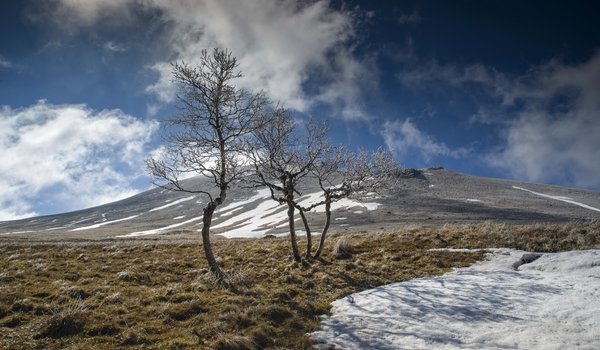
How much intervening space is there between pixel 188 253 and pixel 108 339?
17.3 metres

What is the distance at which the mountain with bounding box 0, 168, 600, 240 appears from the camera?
78.8 metres

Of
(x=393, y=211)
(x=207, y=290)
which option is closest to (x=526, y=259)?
(x=207, y=290)

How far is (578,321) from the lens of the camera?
8914mm

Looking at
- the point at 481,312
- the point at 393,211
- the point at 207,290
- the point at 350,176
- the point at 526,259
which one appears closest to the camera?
the point at 481,312

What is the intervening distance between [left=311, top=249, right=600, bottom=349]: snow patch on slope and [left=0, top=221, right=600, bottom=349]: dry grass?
4.19 feet

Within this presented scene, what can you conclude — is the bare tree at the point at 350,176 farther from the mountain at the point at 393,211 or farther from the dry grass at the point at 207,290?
the mountain at the point at 393,211

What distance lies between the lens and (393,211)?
92188 millimetres

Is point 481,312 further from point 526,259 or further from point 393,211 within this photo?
point 393,211

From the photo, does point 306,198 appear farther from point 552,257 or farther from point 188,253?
point 552,257

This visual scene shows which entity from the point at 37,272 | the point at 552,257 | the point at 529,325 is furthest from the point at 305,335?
the point at 37,272

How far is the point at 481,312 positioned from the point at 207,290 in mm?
9799

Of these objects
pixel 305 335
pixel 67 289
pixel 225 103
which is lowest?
pixel 305 335

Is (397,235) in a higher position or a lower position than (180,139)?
lower

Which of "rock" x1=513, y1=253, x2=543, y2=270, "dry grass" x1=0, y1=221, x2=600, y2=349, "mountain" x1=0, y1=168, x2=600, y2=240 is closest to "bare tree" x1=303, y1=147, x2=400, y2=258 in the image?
"dry grass" x1=0, y1=221, x2=600, y2=349
